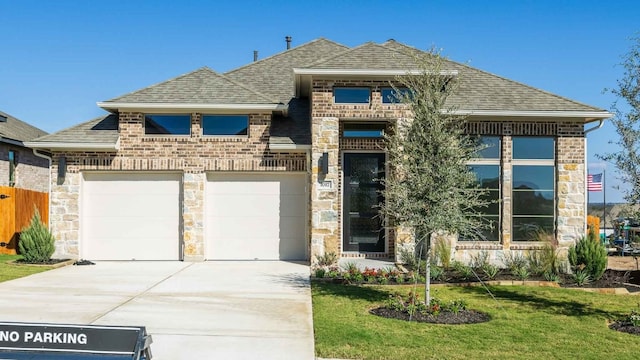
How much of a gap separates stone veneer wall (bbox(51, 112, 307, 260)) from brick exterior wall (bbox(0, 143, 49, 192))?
737 centimetres

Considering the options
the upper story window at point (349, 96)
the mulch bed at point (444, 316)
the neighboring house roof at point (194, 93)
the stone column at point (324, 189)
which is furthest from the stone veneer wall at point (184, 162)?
the mulch bed at point (444, 316)

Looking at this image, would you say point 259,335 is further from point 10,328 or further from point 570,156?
point 570,156

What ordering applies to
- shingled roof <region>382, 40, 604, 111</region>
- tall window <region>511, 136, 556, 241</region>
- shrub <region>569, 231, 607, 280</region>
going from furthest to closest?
tall window <region>511, 136, 556, 241</region> < shingled roof <region>382, 40, 604, 111</region> < shrub <region>569, 231, 607, 280</region>

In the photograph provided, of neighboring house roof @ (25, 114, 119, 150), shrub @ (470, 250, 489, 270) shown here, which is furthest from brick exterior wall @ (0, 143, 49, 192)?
shrub @ (470, 250, 489, 270)

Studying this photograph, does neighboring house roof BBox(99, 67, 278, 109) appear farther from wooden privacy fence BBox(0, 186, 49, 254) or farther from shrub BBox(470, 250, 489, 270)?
shrub BBox(470, 250, 489, 270)

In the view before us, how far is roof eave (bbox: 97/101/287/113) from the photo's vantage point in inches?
567

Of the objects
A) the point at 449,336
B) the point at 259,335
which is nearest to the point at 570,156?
the point at 449,336

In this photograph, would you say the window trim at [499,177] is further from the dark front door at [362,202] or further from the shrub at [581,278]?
the shrub at [581,278]

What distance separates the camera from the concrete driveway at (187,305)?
6660 mm

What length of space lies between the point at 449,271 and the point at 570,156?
4.70m

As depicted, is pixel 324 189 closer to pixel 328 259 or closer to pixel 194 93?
pixel 328 259

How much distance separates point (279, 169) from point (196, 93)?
301 centimetres

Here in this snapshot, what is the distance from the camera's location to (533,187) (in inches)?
567

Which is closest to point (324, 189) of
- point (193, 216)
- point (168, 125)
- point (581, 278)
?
point (193, 216)
